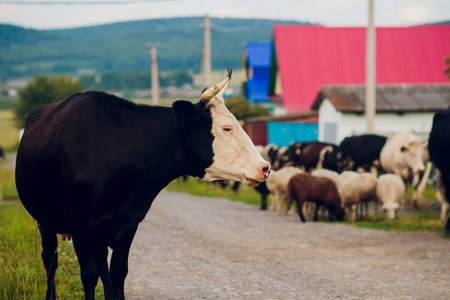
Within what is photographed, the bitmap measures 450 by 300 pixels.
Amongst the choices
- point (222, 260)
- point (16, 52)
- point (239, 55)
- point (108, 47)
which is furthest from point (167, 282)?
point (16, 52)

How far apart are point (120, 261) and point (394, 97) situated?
19.7 meters

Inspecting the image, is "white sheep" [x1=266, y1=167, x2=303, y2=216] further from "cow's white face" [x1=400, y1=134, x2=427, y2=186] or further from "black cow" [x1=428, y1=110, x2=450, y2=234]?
"black cow" [x1=428, y1=110, x2=450, y2=234]

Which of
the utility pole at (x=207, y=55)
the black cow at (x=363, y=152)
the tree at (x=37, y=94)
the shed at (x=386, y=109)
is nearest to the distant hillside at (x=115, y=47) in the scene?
the tree at (x=37, y=94)

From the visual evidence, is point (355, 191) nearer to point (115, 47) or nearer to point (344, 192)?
point (344, 192)

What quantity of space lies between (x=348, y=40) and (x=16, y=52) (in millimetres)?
153497

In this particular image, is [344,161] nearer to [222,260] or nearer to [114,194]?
[222,260]

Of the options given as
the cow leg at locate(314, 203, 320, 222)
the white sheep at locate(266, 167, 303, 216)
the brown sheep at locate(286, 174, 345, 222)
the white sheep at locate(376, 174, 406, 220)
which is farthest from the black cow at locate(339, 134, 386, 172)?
the brown sheep at locate(286, 174, 345, 222)

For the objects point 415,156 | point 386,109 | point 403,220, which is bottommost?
point 403,220

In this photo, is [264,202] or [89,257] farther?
[264,202]

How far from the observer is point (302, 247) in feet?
39.9

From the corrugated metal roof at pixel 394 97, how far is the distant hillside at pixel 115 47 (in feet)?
260

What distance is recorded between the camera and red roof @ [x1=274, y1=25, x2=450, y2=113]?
116ft

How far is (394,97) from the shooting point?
24812 millimetres

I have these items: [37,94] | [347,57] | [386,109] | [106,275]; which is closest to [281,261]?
[106,275]
